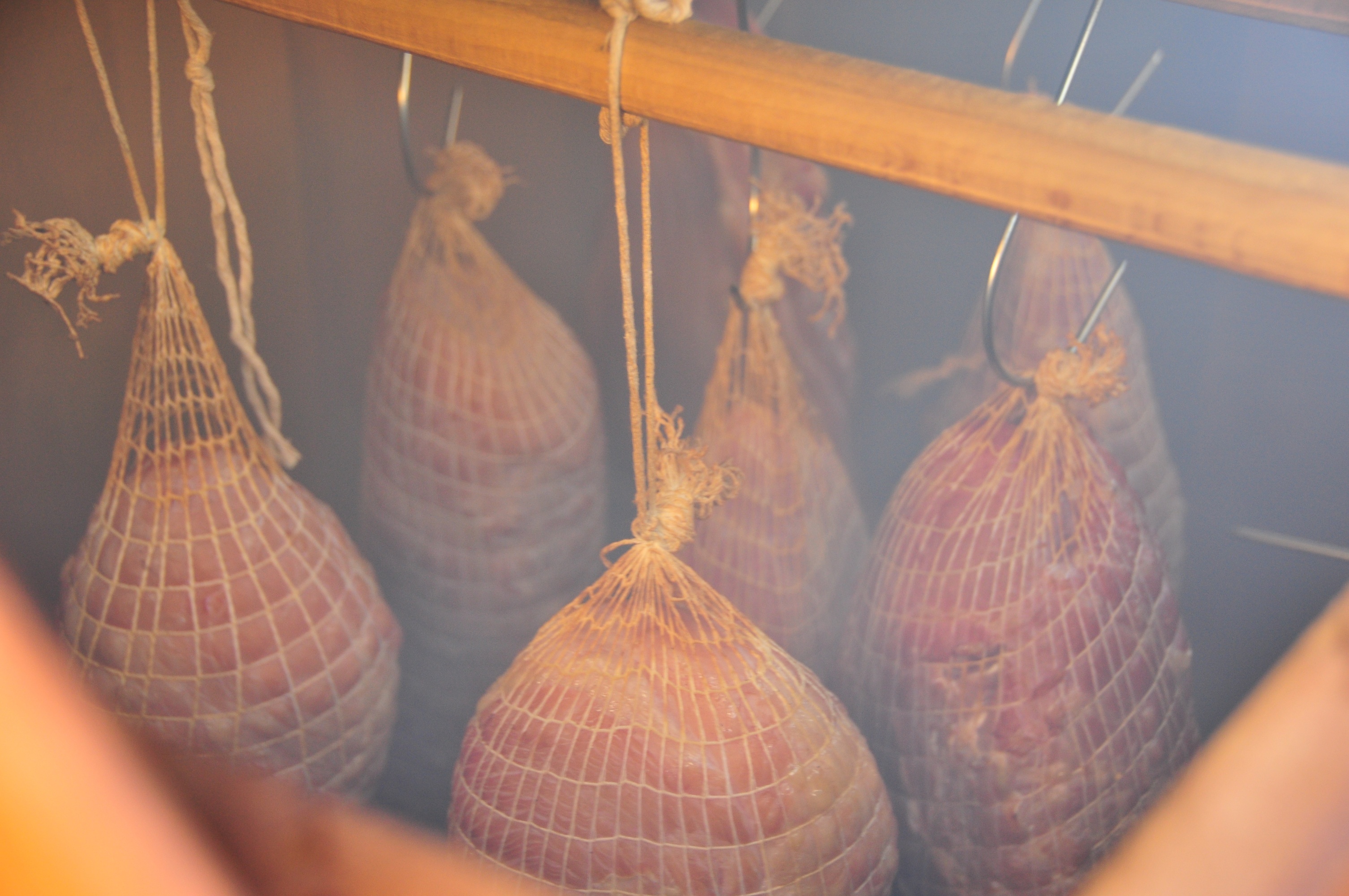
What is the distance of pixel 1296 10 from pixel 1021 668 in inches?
15.4

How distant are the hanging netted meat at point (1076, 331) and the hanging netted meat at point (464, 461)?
1.15ft

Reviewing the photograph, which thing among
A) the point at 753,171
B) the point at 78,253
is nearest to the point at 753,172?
the point at 753,171

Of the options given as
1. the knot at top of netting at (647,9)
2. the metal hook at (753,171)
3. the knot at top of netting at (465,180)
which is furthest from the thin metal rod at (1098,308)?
the knot at top of netting at (465,180)

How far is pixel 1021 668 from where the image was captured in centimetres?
53

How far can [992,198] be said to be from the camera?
0.34 m

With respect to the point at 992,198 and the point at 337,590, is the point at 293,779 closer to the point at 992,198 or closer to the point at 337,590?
the point at 337,590

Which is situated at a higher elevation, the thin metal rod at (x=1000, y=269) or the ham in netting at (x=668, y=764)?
the thin metal rod at (x=1000, y=269)

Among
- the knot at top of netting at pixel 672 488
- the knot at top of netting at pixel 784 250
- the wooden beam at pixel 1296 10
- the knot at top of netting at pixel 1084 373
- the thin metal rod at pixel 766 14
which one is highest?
the thin metal rod at pixel 766 14

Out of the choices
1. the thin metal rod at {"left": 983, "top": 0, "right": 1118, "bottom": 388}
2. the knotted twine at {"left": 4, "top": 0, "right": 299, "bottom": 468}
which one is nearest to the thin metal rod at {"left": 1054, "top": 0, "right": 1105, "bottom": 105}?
the thin metal rod at {"left": 983, "top": 0, "right": 1118, "bottom": 388}

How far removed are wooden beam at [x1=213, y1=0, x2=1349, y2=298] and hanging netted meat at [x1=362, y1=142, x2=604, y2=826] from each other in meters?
0.30

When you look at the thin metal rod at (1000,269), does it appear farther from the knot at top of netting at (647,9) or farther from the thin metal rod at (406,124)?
the thin metal rod at (406,124)

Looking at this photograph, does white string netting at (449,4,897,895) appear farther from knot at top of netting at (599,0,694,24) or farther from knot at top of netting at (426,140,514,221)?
knot at top of netting at (426,140,514,221)

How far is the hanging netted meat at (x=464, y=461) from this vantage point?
2.38ft

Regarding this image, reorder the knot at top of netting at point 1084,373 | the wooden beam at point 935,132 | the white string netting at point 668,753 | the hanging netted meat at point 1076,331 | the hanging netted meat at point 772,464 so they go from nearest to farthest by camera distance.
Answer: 1. the wooden beam at point 935,132
2. the white string netting at point 668,753
3. the knot at top of netting at point 1084,373
4. the hanging netted meat at point 772,464
5. the hanging netted meat at point 1076,331
